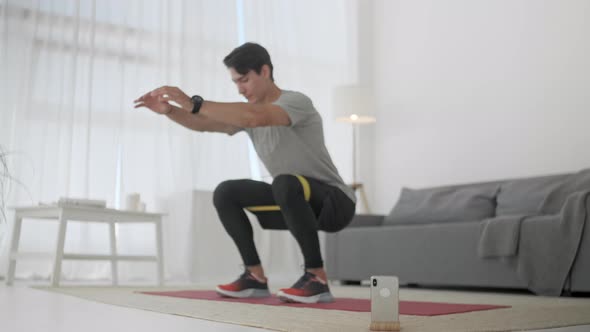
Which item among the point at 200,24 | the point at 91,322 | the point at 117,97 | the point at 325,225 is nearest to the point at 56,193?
the point at 117,97

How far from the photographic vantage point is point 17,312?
A: 1.85 m

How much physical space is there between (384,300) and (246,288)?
962mm

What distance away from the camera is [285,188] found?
218 centimetres

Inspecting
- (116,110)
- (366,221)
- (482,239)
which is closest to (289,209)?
(482,239)

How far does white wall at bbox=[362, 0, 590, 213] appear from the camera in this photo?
4.11 meters

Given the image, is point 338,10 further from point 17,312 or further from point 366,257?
point 17,312

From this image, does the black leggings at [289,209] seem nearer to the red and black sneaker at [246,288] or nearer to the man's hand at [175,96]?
the red and black sneaker at [246,288]

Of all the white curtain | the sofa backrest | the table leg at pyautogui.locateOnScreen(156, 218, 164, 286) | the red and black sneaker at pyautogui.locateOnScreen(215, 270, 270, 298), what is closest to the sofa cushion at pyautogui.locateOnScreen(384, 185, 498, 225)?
the sofa backrest

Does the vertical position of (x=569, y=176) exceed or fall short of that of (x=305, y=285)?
it exceeds it

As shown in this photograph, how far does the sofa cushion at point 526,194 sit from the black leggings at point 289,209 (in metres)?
1.60

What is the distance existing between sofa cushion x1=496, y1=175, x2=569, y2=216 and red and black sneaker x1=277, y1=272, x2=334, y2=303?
178 cm

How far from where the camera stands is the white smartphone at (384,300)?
1.47m

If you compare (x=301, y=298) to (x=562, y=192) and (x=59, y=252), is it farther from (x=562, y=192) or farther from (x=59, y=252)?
(x=562, y=192)

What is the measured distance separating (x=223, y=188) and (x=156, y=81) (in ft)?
7.63
